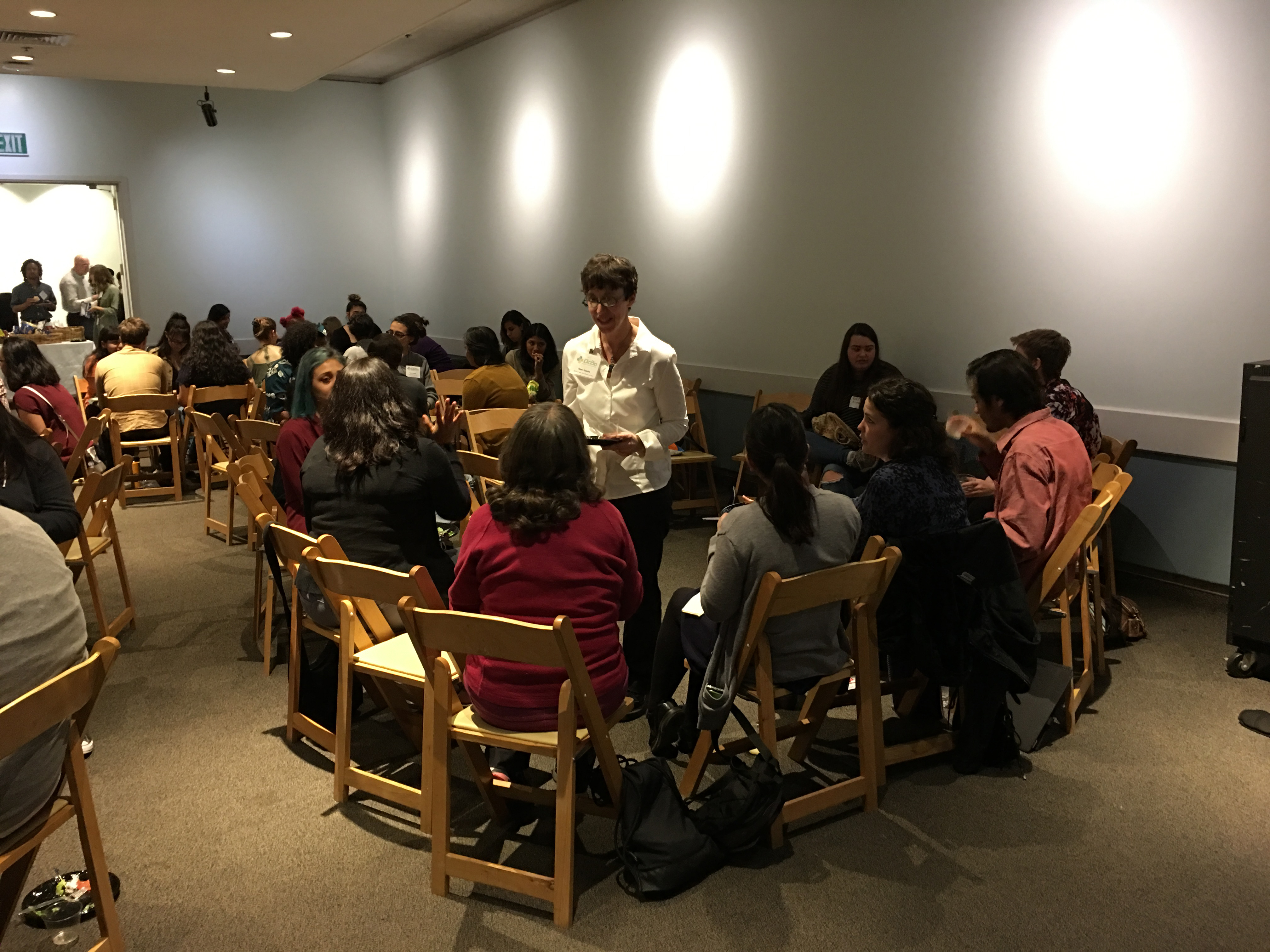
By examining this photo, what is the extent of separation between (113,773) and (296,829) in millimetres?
790

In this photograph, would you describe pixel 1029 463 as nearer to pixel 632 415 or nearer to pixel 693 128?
pixel 632 415

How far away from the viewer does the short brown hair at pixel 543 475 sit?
2.45 metres

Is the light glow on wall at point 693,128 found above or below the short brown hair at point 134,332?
above

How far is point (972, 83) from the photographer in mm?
5246

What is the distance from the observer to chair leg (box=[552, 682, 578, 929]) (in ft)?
7.52

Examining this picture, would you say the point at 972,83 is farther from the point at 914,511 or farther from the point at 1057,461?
the point at 914,511

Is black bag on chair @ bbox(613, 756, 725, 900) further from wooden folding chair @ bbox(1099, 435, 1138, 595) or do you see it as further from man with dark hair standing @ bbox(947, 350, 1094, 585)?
wooden folding chair @ bbox(1099, 435, 1138, 595)

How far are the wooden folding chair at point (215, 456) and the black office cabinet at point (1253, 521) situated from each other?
459 centimetres

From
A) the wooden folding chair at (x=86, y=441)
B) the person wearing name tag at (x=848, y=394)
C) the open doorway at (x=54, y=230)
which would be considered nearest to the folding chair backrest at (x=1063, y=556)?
the person wearing name tag at (x=848, y=394)

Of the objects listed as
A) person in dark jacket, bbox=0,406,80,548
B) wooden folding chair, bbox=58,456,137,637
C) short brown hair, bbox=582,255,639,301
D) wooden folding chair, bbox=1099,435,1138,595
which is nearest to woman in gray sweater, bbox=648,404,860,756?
short brown hair, bbox=582,255,639,301

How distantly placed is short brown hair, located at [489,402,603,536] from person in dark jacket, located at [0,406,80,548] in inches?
70.7

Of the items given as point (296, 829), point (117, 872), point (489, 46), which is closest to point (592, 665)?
point (296, 829)

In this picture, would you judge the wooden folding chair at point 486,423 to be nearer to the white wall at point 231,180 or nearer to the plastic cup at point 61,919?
the plastic cup at point 61,919

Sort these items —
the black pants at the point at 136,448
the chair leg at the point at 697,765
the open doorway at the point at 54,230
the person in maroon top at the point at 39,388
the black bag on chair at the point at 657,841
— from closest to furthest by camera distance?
1. the black bag on chair at the point at 657,841
2. the chair leg at the point at 697,765
3. the person in maroon top at the point at 39,388
4. the black pants at the point at 136,448
5. the open doorway at the point at 54,230
